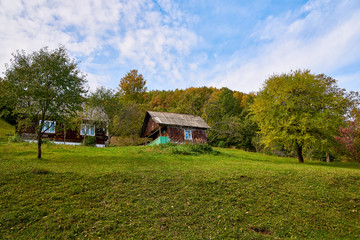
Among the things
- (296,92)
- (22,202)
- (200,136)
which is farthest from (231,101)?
(22,202)

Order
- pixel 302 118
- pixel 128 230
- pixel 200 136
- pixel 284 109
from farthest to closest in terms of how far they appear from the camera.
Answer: pixel 200 136
pixel 284 109
pixel 302 118
pixel 128 230

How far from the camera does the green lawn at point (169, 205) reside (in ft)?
23.6

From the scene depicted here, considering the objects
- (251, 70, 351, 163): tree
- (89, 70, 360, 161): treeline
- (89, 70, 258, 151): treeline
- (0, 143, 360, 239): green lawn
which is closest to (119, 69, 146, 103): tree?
(89, 70, 258, 151): treeline

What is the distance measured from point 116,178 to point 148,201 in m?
2.98

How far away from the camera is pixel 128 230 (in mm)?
7121

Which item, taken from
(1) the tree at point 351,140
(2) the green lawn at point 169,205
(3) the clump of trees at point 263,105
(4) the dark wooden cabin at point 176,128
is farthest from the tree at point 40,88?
(1) the tree at point 351,140

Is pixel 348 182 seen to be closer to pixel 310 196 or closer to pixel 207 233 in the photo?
pixel 310 196

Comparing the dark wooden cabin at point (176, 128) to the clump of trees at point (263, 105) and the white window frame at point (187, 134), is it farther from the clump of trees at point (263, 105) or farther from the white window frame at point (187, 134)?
the clump of trees at point (263, 105)

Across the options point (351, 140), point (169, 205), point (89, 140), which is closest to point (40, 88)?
point (169, 205)

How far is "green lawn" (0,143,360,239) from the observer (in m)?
7.19

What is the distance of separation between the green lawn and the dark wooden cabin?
19.0m

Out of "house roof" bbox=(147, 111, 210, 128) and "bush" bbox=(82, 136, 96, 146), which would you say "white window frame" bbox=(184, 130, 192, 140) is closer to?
"house roof" bbox=(147, 111, 210, 128)

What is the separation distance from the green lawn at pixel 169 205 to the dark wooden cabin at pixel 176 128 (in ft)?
62.3

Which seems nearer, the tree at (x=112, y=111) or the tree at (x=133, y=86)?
the tree at (x=112, y=111)
